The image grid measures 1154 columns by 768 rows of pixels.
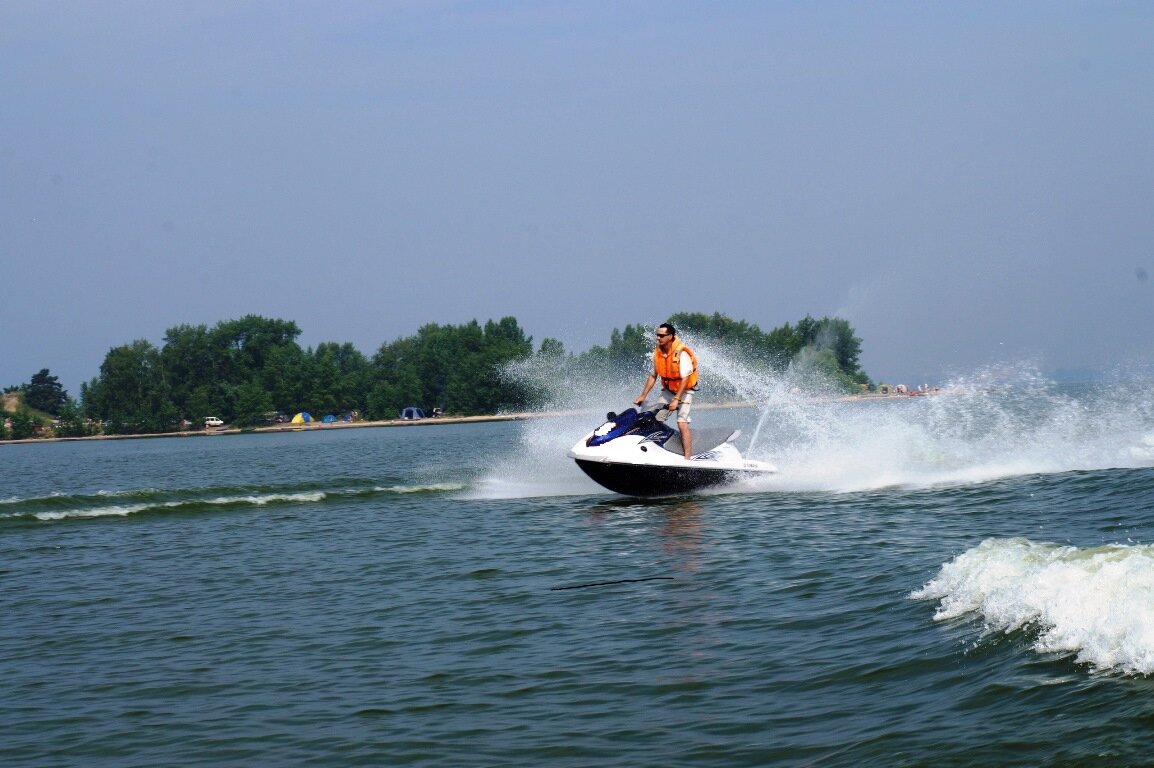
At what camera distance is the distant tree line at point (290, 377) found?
116 metres

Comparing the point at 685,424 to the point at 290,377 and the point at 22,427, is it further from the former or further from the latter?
the point at 22,427

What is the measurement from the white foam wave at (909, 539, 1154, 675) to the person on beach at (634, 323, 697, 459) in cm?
798

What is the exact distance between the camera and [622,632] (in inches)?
364

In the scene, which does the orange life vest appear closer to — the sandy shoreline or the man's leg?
the man's leg

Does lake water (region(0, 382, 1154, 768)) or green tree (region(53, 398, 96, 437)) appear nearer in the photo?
lake water (region(0, 382, 1154, 768))

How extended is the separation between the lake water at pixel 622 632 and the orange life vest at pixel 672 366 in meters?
1.74

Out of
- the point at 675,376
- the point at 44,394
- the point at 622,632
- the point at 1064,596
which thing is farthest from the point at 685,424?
the point at 44,394

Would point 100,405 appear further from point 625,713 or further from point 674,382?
point 625,713

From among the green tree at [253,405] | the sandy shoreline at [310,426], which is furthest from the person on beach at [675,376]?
the green tree at [253,405]

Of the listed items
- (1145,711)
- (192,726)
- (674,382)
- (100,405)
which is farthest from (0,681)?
(100,405)

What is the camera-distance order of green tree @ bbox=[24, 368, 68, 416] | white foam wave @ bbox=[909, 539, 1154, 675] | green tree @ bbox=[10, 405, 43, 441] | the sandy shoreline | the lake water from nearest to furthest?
the lake water < white foam wave @ bbox=[909, 539, 1154, 675] < the sandy shoreline < green tree @ bbox=[10, 405, 43, 441] < green tree @ bbox=[24, 368, 68, 416]

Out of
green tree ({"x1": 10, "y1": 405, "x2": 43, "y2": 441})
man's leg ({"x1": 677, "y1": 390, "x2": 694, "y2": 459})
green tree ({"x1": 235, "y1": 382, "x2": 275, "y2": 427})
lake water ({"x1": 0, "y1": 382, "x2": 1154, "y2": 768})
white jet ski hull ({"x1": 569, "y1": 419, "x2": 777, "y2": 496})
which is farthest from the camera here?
green tree ({"x1": 10, "y1": 405, "x2": 43, "y2": 441})

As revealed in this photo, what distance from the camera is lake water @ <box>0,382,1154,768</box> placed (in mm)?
6590

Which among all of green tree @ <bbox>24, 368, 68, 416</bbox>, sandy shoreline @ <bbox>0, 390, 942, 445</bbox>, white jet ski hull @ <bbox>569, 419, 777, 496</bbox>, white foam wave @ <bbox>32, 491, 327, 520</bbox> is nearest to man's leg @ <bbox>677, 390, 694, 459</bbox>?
white jet ski hull @ <bbox>569, 419, 777, 496</bbox>
